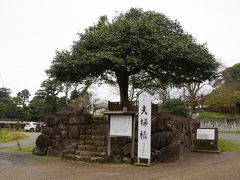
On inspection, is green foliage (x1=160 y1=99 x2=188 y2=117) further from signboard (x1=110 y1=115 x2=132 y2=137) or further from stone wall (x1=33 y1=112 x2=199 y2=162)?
signboard (x1=110 y1=115 x2=132 y2=137)

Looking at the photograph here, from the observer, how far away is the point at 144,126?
13188 mm

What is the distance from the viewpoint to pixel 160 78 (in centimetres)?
1823

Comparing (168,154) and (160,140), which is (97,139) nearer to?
(160,140)

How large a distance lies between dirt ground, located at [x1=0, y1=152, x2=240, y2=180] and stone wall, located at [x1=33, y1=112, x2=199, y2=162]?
789 millimetres

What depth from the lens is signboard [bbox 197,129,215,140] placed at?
694 inches

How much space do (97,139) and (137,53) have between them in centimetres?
428

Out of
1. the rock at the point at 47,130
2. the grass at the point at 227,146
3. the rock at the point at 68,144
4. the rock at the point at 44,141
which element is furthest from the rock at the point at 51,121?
the grass at the point at 227,146

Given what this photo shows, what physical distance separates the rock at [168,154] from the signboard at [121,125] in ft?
4.81

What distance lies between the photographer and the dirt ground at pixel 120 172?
10.1 meters

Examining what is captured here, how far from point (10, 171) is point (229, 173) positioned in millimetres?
7326

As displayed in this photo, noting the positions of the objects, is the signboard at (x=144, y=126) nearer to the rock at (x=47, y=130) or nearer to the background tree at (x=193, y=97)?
the rock at (x=47, y=130)

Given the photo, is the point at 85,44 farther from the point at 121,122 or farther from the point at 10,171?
the point at 10,171

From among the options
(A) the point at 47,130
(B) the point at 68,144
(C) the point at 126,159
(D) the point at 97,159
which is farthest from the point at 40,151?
(C) the point at 126,159

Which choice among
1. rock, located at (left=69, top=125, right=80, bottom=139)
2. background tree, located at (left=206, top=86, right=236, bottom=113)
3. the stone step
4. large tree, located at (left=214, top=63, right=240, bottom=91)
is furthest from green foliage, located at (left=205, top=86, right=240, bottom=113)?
rock, located at (left=69, top=125, right=80, bottom=139)
